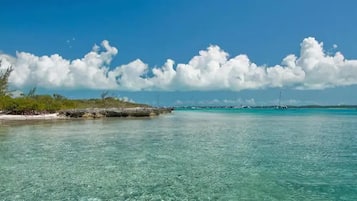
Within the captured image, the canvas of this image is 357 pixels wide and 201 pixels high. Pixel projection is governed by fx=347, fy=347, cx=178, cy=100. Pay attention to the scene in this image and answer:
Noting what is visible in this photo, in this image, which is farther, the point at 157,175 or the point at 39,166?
the point at 39,166

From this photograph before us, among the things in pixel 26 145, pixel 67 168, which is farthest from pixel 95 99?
pixel 67 168

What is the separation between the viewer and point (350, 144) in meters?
29.2

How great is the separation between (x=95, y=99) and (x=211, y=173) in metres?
157

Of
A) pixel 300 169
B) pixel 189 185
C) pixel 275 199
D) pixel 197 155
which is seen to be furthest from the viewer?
pixel 197 155

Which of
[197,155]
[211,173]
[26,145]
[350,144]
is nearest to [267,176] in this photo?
[211,173]

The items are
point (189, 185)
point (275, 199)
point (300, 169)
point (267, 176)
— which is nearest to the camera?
point (275, 199)

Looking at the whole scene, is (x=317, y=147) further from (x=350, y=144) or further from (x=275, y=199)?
(x=275, y=199)

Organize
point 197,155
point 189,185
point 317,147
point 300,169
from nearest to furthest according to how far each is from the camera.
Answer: point 189,185
point 300,169
point 197,155
point 317,147

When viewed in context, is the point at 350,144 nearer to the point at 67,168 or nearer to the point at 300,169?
the point at 300,169

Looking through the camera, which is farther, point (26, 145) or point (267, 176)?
Result: point (26, 145)

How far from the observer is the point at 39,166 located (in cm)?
1920

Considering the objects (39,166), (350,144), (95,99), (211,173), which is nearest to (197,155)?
(211,173)

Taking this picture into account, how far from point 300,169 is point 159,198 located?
349 inches

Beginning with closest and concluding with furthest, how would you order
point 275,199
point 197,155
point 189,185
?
1. point 275,199
2. point 189,185
3. point 197,155
